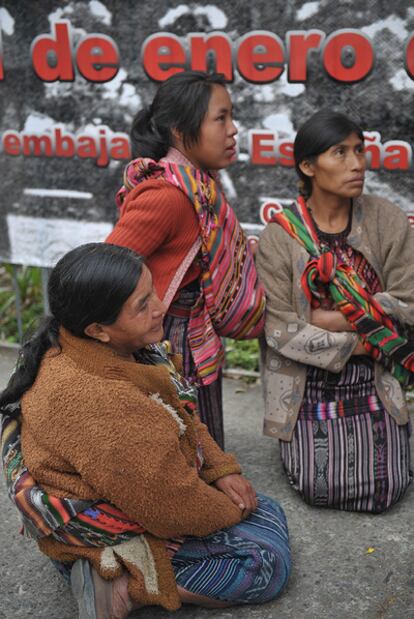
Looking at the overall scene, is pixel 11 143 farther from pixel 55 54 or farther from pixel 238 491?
pixel 238 491

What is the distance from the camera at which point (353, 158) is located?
9.70ft

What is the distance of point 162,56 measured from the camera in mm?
3801

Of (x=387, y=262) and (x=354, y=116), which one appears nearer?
(x=387, y=262)

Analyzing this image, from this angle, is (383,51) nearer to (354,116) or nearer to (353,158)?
(354,116)

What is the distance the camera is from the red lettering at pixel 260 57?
11.6 ft

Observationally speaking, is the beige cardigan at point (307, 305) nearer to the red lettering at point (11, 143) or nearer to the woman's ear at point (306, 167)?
the woman's ear at point (306, 167)

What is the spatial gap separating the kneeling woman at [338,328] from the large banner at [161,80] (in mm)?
565

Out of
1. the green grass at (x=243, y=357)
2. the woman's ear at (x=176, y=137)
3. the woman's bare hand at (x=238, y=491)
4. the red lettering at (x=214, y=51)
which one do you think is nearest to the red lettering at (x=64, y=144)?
the red lettering at (x=214, y=51)

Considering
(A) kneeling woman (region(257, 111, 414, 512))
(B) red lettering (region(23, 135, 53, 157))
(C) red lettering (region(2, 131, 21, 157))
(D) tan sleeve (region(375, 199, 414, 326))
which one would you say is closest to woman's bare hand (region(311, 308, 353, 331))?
(A) kneeling woman (region(257, 111, 414, 512))

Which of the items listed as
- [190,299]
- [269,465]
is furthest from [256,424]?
[190,299]

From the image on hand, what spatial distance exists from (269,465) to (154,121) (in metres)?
1.64

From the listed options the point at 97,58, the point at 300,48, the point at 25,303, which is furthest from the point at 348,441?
the point at 25,303

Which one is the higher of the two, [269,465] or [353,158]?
[353,158]

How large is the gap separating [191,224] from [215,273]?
22cm
